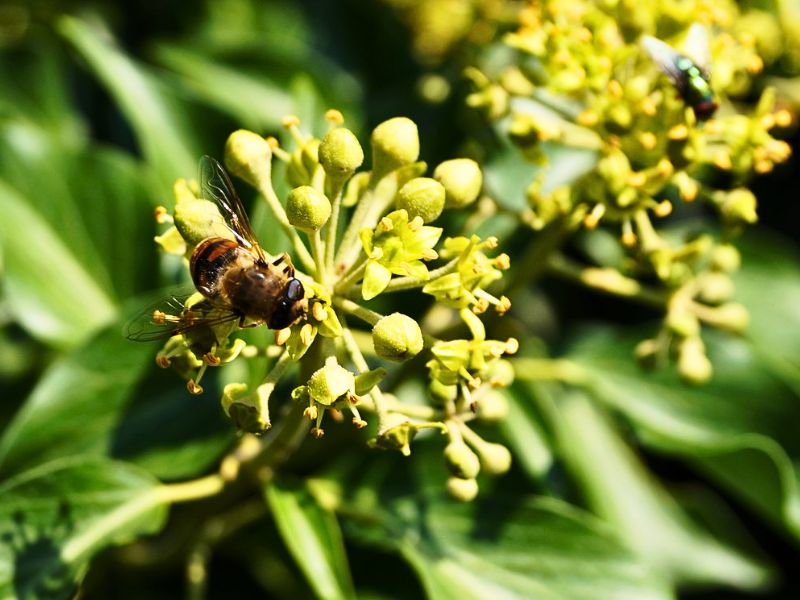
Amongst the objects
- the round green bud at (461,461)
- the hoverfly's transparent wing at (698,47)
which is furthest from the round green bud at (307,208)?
the hoverfly's transparent wing at (698,47)

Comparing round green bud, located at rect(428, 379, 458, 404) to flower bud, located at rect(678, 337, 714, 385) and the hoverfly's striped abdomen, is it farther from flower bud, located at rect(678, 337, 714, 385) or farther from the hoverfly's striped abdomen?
flower bud, located at rect(678, 337, 714, 385)

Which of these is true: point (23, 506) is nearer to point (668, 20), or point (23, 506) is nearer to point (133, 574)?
point (133, 574)

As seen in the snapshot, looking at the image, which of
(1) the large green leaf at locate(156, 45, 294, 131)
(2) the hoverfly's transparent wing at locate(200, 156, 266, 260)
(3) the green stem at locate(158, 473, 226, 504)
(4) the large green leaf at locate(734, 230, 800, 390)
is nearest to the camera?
(2) the hoverfly's transparent wing at locate(200, 156, 266, 260)

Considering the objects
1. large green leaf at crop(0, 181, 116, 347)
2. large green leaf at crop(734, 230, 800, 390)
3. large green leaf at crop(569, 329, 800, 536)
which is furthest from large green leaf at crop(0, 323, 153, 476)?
large green leaf at crop(734, 230, 800, 390)

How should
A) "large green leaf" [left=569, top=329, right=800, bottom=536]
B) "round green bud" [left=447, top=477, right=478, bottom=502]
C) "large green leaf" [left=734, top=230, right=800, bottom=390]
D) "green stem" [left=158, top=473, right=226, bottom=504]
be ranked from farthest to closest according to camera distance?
"large green leaf" [left=734, top=230, right=800, bottom=390] < "large green leaf" [left=569, top=329, right=800, bottom=536] < "green stem" [left=158, top=473, right=226, bottom=504] < "round green bud" [left=447, top=477, right=478, bottom=502]

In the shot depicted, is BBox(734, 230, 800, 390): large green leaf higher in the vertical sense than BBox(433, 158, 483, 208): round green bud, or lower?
lower

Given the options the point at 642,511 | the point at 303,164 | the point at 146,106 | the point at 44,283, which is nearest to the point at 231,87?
the point at 146,106

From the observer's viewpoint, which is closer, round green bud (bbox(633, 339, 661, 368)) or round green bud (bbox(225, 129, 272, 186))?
round green bud (bbox(225, 129, 272, 186))

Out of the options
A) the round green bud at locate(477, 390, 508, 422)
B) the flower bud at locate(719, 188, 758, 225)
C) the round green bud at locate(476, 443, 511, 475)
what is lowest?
the round green bud at locate(476, 443, 511, 475)

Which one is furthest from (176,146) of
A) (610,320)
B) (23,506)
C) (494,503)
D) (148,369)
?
(610,320)
